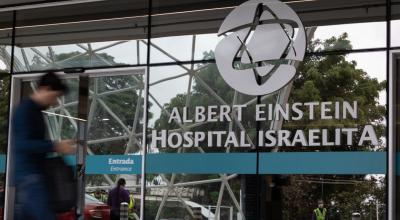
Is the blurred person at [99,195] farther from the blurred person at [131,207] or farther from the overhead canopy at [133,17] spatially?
the overhead canopy at [133,17]

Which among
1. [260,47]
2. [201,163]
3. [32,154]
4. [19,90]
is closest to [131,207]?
[201,163]

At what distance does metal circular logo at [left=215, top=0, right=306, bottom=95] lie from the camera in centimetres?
1126

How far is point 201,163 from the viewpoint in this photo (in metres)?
11.6

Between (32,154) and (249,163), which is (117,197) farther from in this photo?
(32,154)

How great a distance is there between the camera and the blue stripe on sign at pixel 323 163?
10.4 metres

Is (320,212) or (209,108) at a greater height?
(209,108)

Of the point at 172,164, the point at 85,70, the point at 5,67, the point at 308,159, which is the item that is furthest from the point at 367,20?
the point at 5,67

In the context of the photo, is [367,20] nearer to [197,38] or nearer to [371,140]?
[371,140]

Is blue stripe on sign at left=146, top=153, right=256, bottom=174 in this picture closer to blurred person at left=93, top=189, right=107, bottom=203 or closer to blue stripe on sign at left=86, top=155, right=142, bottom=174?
blue stripe on sign at left=86, top=155, right=142, bottom=174

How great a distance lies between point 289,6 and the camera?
37.2ft

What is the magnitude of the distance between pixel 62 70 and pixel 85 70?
0.51 metres

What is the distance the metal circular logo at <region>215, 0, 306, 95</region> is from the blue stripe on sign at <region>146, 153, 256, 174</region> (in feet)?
3.80

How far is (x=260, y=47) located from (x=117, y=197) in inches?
154

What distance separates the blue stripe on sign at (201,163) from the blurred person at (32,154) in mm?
6789
